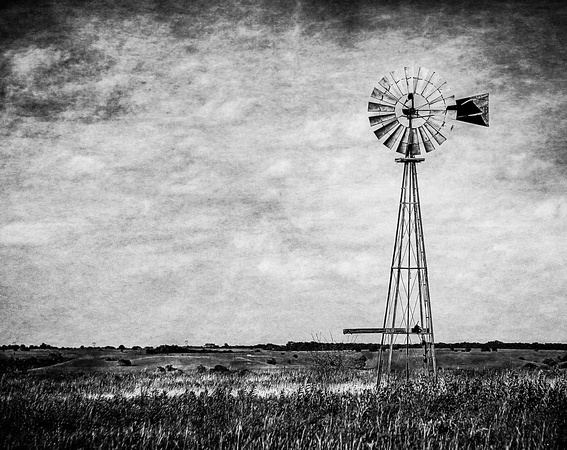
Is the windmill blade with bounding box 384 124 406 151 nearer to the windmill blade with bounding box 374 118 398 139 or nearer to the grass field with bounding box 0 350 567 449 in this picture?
the windmill blade with bounding box 374 118 398 139

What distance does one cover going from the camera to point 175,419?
7297mm

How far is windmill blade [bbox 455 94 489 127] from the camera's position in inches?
540

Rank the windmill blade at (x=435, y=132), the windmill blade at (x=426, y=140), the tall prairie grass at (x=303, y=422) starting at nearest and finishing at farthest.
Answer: the tall prairie grass at (x=303, y=422)
the windmill blade at (x=435, y=132)
the windmill blade at (x=426, y=140)

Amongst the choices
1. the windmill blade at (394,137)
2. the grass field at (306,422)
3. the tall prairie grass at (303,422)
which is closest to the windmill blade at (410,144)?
the windmill blade at (394,137)

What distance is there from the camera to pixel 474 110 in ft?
45.5

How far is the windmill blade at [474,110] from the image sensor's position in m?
13.7

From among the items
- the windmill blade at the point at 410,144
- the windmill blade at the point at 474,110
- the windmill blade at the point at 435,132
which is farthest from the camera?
the windmill blade at the point at 410,144

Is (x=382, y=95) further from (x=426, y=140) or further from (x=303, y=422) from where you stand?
(x=303, y=422)

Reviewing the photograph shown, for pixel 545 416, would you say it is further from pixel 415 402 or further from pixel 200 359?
pixel 200 359

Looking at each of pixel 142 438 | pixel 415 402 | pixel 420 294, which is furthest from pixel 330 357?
pixel 142 438

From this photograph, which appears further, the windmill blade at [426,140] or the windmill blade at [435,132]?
the windmill blade at [426,140]

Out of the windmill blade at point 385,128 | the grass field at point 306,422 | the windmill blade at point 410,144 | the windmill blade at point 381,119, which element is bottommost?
the grass field at point 306,422

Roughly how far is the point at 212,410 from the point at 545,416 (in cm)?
469

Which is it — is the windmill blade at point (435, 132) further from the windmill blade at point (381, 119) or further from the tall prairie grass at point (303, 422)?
the tall prairie grass at point (303, 422)
